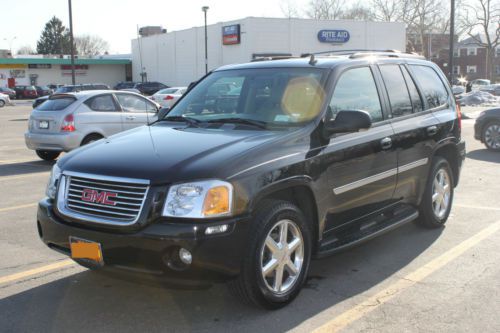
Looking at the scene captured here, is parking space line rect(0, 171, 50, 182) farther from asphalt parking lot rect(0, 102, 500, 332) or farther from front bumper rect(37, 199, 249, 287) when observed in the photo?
front bumper rect(37, 199, 249, 287)

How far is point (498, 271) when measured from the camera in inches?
188

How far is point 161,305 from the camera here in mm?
4082

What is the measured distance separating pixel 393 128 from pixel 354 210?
96cm

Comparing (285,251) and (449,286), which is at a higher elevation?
(285,251)

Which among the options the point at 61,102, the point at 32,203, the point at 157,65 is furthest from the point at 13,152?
the point at 157,65

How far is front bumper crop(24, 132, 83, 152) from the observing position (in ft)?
35.6

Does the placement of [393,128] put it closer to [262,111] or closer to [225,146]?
[262,111]

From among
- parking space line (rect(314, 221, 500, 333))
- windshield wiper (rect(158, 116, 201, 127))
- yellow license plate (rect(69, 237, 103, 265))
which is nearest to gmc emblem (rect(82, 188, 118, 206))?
yellow license plate (rect(69, 237, 103, 265))

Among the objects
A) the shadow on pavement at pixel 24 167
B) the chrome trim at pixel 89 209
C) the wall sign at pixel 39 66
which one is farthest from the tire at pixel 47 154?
the wall sign at pixel 39 66

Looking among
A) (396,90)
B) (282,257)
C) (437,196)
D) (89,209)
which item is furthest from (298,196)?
(437,196)

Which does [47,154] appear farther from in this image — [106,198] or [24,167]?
[106,198]

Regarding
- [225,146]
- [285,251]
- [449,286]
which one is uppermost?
[225,146]

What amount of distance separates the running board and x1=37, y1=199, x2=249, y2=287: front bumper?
40.0 inches

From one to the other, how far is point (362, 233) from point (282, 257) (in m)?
1.08
